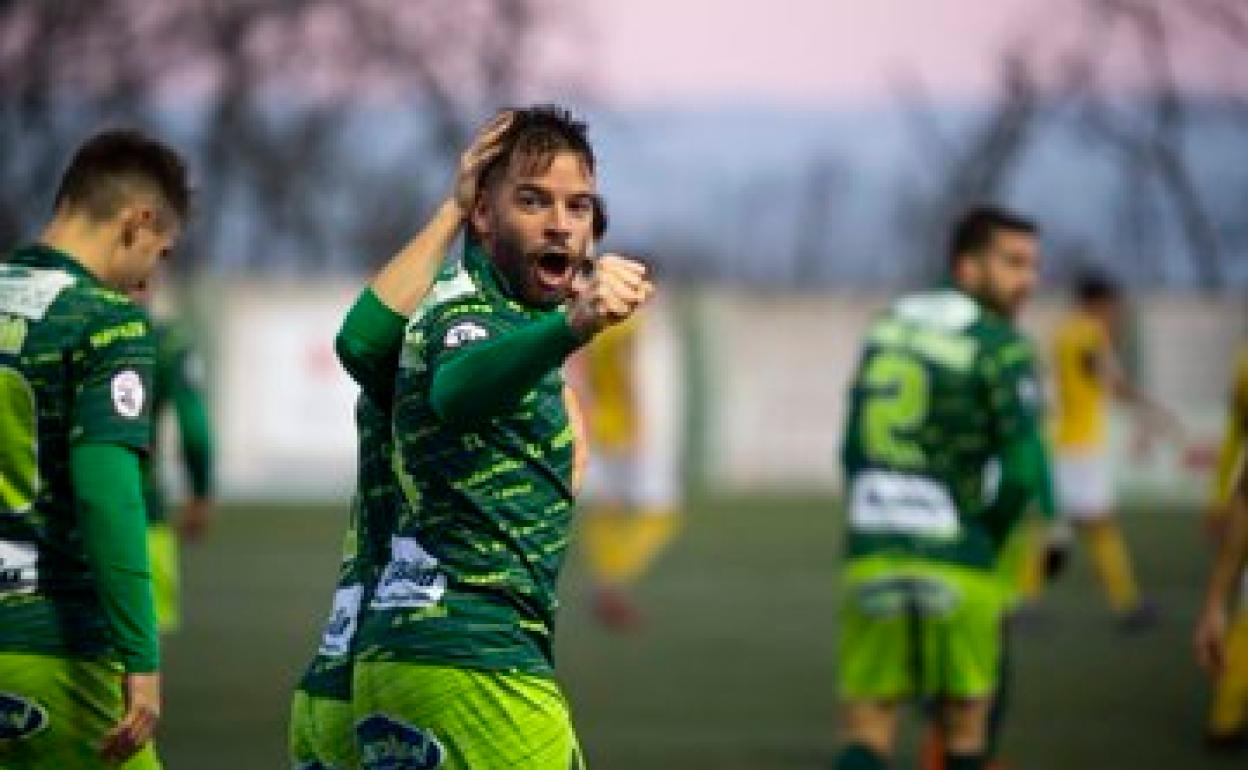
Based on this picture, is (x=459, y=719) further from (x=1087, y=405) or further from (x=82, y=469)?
(x=1087, y=405)

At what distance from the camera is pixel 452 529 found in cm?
603

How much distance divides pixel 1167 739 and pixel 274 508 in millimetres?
20163

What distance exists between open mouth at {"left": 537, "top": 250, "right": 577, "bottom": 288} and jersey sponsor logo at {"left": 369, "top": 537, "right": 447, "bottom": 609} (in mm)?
606

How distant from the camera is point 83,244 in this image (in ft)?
22.0

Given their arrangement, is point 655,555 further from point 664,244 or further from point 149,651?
point 664,244

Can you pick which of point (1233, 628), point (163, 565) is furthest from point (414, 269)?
point (1233, 628)

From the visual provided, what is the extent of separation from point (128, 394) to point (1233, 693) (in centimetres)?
778

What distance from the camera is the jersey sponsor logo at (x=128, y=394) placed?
21.3 feet

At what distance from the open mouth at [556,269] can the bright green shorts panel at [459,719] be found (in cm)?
80

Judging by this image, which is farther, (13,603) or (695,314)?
(695,314)

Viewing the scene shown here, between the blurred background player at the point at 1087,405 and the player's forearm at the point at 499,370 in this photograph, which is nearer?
the player's forearm at the point at 499,370

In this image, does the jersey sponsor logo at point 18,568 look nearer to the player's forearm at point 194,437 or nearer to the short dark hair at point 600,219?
the short dark hair at point 600,219

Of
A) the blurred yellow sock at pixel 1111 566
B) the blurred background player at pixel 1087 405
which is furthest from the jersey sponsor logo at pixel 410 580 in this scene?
the blurred background player at pixel 1087 405

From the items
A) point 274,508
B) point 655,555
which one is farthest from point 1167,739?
point 274,508
